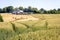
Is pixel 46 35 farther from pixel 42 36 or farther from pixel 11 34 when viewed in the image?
pixel 11 34

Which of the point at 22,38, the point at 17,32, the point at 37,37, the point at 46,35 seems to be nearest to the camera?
the point at 22,38

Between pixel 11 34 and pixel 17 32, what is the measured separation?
0.82m

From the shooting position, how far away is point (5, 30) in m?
10.3

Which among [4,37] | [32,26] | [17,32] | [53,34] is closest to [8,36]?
[4,37]

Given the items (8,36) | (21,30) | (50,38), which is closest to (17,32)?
(21,30)

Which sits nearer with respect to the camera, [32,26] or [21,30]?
[21,30]

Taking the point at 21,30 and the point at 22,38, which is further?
the point at 21,30

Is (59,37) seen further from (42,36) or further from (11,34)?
(11,34)

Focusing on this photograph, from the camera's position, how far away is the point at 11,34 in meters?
10.2

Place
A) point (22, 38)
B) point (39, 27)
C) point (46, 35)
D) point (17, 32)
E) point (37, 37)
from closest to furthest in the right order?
point (22, 38)
point (37, 37)
point (46, 35)
point (17, 32)
point (39, 27)

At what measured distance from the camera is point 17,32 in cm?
A: 1103

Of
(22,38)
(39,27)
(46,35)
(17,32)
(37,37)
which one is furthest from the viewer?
(39,27)

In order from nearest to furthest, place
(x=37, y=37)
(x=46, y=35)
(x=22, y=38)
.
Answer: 1. (x=22, y=38)
2. (x=37, y=37)
3. (x=46, y=35)

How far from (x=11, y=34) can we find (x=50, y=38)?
1945 mm
